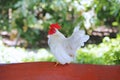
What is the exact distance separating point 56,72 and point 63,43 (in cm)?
16

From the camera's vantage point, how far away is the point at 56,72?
4.86ft

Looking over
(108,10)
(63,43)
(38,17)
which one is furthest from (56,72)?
(38,17)

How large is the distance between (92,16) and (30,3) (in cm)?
73

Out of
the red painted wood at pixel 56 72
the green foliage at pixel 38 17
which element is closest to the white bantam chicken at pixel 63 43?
the red painted wood at pixel 56 72

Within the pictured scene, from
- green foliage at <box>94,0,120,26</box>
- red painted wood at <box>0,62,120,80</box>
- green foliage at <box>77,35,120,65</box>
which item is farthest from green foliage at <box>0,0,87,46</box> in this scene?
red painted wood at <box>0,62,120,80</box>

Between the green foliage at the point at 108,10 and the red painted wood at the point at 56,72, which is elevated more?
the green foliage at the point at 108,10

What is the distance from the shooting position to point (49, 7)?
140 inches

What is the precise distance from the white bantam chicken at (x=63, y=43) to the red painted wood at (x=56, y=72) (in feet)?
0.21

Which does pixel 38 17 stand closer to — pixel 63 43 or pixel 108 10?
pixel 108 10

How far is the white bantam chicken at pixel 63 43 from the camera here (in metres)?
1.44

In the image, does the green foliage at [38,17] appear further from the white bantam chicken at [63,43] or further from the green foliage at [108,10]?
the white bantam chicken at [63,43]

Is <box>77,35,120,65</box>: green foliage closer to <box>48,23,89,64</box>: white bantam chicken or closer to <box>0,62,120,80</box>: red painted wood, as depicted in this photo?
<box>0,62,120,80</box>: red painted wood

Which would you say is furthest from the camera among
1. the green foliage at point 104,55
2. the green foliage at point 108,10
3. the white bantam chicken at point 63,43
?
the green foliage at point 108,10

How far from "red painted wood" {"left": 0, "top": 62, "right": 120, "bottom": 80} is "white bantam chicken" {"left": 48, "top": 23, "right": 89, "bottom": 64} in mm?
63
